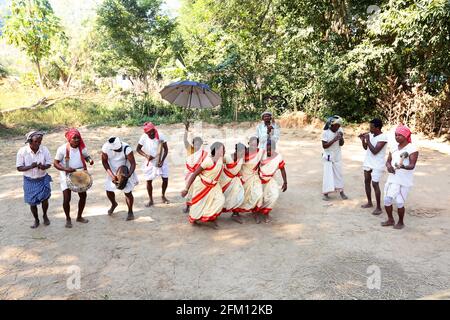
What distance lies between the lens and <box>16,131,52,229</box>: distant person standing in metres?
4.71

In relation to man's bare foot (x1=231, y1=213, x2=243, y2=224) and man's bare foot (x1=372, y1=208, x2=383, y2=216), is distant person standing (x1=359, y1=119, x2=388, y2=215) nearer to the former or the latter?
man's bare foot (x1=372, y1=208, x2=383, y2=216)

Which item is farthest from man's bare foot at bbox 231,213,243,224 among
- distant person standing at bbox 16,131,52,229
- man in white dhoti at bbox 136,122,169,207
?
distant person standing at bbox 16,131,52,229

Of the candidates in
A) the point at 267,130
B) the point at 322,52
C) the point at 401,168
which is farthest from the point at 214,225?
the point at 322,52

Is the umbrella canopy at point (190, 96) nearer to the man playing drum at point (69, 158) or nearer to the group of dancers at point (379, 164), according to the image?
the man playing drum at point (69, 158)

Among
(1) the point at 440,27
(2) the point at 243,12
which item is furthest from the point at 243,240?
(2) the point at 243,12

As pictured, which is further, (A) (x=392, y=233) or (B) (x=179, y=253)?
(A) (x=392, y=233)

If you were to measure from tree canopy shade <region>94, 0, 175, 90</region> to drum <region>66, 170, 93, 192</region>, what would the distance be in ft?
39.4

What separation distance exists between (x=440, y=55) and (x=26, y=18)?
12.9 metres

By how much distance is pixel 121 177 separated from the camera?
5047 mm

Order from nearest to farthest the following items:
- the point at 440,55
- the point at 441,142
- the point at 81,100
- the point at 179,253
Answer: the point at 179,253 < the point at 440,55 < the point at 441,142 < the point at 81,100

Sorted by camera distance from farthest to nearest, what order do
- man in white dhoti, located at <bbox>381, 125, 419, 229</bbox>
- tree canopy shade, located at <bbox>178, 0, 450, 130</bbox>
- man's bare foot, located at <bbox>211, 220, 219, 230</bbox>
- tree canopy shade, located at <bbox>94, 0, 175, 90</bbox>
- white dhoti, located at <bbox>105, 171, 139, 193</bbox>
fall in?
tree canopy shade, located at <bbox>94, 0, 175, 90</bbox> → tree canopy shade, located at <bbox>178, 0, 450, 130</bbox> → white dhoti, located at <bbox>105, 171, 139, 193</bbox> → man's bare foot, located at <bbox>211, 220, 219, 230</bbox> → man in white dhoti, located at <bbox>381, 125, 419, 229</bbox>

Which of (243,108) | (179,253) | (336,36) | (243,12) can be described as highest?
(243,12)

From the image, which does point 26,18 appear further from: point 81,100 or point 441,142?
point 441,142

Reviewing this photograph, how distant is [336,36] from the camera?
12773 mm
